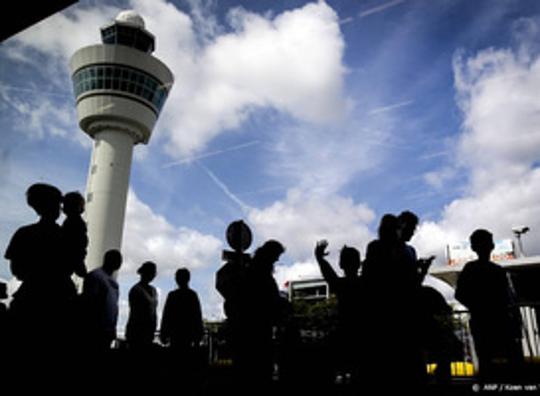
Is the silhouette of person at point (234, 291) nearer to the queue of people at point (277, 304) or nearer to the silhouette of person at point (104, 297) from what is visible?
the queue of people at point (277, 304)

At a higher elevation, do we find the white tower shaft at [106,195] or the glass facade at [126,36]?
the glass facade at [126,36]

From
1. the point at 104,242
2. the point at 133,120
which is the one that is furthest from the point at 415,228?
the point at 133,120

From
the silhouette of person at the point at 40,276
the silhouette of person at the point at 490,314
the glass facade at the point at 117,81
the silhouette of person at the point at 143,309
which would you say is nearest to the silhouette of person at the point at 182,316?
the silhouette of person at the point at 143,309

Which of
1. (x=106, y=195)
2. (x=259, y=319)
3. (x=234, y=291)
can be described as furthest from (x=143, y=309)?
(x=106, y=195)

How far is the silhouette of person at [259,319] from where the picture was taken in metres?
3.79

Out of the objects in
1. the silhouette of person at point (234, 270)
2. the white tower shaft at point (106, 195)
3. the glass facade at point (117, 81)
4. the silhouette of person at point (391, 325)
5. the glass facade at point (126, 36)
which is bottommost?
the silhouette of person at point (391, 325)

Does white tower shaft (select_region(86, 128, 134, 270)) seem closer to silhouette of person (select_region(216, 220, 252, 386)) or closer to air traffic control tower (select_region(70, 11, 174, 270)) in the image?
air traffic control tower (select_region(70, 11, 174, 270))

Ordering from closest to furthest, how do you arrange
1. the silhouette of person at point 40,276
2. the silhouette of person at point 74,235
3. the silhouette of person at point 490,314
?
the silhouette of person at point 40,276
the silhouette of person at point 74,235
the silhouette of person at point 490,314

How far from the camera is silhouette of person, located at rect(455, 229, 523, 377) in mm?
3967

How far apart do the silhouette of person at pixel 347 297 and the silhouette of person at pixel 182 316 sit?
7.06ft

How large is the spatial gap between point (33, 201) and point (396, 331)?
2.87m

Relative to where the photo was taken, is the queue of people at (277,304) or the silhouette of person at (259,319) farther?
the silhouette of person at (259,319)

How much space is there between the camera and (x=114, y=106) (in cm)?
3484

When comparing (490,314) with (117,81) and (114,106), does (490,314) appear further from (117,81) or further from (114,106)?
(117,81)
